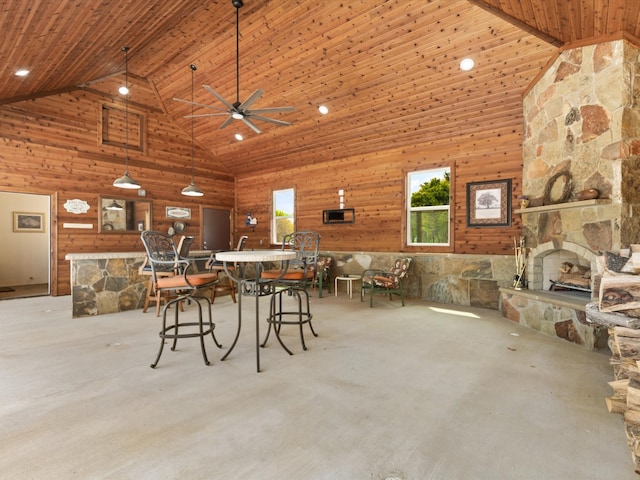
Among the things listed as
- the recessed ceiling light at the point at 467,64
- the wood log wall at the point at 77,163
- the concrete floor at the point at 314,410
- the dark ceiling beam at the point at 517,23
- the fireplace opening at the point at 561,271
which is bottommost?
the concrete floor at the point at 314,410

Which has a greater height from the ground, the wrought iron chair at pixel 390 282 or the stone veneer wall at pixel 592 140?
the stone veneer wall at pixel 592 140

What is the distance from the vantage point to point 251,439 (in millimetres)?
1780

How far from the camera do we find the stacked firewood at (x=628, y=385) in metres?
1.67

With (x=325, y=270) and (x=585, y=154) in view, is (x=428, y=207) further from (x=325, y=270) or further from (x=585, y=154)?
(x=585, y=154)

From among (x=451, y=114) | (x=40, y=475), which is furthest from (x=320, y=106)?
(x=40, y=475)

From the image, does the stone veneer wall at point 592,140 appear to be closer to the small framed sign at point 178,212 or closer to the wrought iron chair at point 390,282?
the wrought iron chair at point 390,282

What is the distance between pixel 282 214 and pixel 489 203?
5094 millimetres

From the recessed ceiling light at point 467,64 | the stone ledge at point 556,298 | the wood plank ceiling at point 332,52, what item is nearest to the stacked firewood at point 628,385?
the stone ledge at point 556,298

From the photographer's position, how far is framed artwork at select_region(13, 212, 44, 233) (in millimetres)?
7551

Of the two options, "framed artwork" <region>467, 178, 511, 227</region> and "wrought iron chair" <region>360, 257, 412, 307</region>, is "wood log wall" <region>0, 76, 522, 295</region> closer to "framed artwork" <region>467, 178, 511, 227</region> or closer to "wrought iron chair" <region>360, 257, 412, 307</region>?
"framed artwork" <region>467, 178, 511, 227</region>

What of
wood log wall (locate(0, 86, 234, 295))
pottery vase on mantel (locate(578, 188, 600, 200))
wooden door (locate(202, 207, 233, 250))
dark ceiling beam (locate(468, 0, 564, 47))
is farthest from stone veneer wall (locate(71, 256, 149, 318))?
pottery vase on mantel (locate(578, 188, 600, 200))

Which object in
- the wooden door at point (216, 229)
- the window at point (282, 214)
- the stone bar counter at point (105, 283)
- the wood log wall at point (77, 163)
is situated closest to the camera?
the stone bar counter at point (105, 283)

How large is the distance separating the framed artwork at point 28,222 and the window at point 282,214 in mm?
5709

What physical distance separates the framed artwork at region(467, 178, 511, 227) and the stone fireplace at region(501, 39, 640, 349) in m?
0.56
